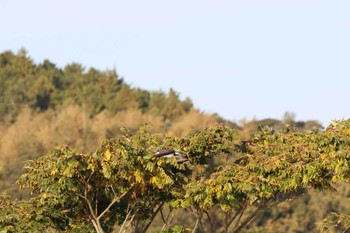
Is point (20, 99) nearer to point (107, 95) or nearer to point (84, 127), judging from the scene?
point (107, 95)

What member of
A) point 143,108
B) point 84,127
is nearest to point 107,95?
point 143,108

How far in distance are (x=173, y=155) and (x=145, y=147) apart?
2.28 ft

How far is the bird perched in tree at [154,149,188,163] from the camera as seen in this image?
20809 millimetres

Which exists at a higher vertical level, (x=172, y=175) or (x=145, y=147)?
(x=145, y=147)

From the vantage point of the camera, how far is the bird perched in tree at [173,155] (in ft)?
68.3

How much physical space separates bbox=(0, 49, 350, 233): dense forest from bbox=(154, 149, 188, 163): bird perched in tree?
7.8 inches

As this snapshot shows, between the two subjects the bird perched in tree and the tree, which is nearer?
the tree

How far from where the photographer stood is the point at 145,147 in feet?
69.4

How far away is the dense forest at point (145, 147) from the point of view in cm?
2041

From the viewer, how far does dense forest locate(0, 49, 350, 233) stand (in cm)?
2041

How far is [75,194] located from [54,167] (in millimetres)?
1178

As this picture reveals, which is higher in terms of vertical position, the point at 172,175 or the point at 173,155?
the point at 173,155

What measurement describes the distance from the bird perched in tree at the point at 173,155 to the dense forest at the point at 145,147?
197 mm

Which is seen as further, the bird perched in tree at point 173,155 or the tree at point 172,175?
the bird perched in tree at point 173,155
